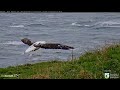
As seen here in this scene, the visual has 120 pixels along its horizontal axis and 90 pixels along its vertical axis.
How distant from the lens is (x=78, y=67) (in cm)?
988

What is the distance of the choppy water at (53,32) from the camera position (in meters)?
9.41

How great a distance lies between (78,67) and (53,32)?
2.37ft

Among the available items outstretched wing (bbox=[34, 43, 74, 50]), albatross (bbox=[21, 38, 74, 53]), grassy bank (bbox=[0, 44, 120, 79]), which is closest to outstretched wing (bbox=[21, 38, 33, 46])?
albatross (bbox=[21, 38, 74, 53])

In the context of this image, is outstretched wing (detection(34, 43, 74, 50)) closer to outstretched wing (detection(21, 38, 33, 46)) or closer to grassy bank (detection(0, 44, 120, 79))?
outstretched wing (detection(21, 38, 33, 46))

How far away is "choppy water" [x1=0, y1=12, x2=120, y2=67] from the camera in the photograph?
9.41 meters

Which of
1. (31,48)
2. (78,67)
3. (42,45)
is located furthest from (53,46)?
(78,67)

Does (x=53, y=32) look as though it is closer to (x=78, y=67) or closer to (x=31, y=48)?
(x=31, y=48)

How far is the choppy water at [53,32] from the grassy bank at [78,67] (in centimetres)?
14

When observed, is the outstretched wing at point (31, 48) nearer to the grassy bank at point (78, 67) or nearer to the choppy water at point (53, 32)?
the choppy water at point (53, 32)

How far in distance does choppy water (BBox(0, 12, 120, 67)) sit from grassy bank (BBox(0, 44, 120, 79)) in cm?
14

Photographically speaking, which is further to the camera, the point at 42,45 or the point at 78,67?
the point at 78,67

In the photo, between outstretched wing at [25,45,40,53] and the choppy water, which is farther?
outstretched wing at [25,45,40,53]
